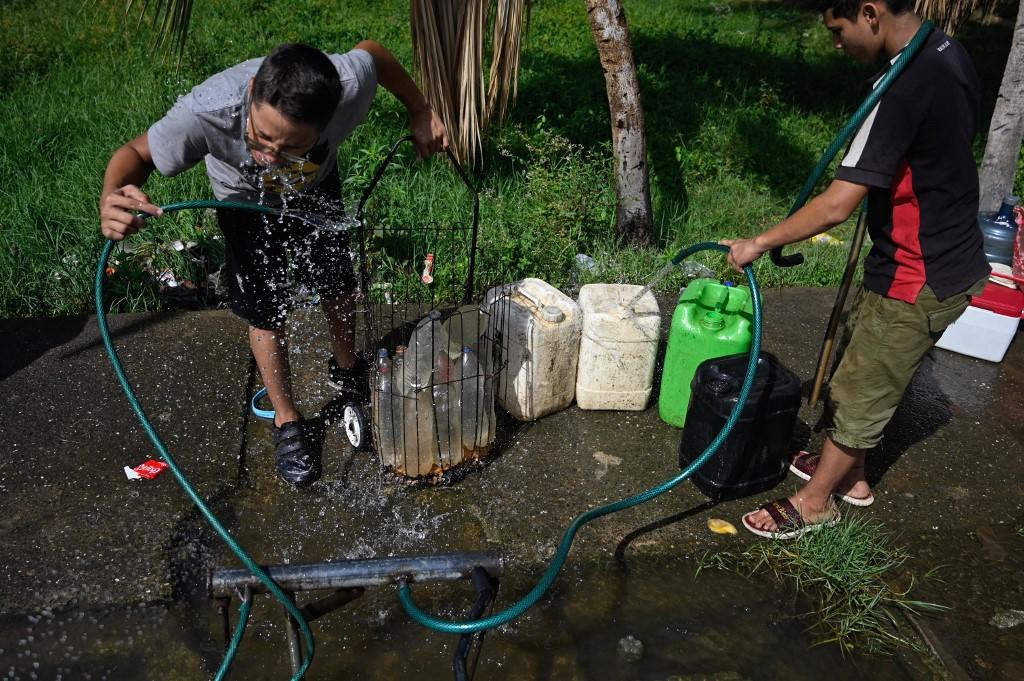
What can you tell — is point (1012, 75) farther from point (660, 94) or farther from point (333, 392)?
point (333, 392)

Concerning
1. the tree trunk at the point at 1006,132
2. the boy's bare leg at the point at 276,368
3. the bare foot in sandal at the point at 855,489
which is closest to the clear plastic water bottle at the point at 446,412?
the boy's bare leg at the point at 276,368

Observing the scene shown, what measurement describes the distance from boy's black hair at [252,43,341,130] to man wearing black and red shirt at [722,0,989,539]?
1419mm

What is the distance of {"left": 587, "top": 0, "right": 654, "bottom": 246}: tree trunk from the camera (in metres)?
4.52

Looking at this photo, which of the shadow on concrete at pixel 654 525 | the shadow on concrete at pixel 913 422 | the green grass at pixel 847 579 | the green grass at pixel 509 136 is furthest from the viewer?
the green grass at pixel 509 136

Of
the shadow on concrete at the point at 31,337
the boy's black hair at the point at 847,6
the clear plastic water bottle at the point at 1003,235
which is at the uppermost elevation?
the boy's black hair at the point at 847,6

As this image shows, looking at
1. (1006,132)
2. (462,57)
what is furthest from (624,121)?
(1006,132)

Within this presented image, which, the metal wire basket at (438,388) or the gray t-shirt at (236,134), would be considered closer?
the gray t-shirt at (236,134)

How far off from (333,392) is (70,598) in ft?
4.56

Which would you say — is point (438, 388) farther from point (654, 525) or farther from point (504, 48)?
point (504, 48)

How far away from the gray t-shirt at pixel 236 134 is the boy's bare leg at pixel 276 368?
542mm

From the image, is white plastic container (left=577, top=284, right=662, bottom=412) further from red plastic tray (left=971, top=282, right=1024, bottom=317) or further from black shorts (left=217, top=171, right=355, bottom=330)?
red plastic tray (left=971, top=282, right=1024, bottom=317)

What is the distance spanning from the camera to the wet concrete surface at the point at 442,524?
8.33 feet

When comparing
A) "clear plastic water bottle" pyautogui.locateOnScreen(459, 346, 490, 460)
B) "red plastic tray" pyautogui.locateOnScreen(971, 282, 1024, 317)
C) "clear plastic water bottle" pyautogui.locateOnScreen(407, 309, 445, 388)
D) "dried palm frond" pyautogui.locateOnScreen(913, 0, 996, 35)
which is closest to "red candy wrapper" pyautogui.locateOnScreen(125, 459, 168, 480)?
"clear plastic water bottle" pyautogui.locateOnScreen(407, 309, 445, 388)

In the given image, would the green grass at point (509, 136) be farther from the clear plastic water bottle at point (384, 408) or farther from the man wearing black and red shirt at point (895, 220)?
the man wearing black and red shirt at point (895, 220)
